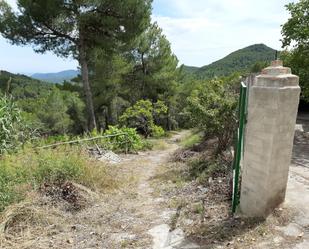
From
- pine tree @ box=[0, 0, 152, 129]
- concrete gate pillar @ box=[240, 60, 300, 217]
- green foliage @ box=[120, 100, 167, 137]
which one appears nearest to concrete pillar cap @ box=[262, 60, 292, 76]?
concrete gate pillar @ box=[240, 60, 300, 217]

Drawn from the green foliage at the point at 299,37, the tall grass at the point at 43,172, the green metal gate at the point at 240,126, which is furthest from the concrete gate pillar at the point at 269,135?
the green foliage at the point at 299,37

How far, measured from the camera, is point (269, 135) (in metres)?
3.54

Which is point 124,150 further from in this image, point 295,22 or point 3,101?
point 295,22

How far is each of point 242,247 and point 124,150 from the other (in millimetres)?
7637

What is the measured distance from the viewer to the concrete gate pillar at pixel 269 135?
3502mm

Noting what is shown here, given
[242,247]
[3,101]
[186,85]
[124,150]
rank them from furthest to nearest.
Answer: [186,85]
[124,150]
[3,101]
[242,247]

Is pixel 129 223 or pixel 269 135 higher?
pixel 269 135

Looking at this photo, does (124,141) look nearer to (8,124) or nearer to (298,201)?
Answer: (8,124)

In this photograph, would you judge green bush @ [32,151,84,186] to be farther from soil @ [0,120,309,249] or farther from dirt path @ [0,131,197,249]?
dirt path @ [0,131,197,249]

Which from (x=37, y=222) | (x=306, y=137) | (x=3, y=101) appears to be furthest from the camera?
(x=306, y=137)

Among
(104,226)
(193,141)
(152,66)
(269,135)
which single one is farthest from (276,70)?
(152,66)

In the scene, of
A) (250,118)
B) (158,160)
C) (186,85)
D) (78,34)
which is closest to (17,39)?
(78,34)

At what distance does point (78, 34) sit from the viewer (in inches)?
499

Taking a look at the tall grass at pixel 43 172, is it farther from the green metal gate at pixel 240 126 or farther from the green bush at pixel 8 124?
the green metal gate at pixel 240 126
